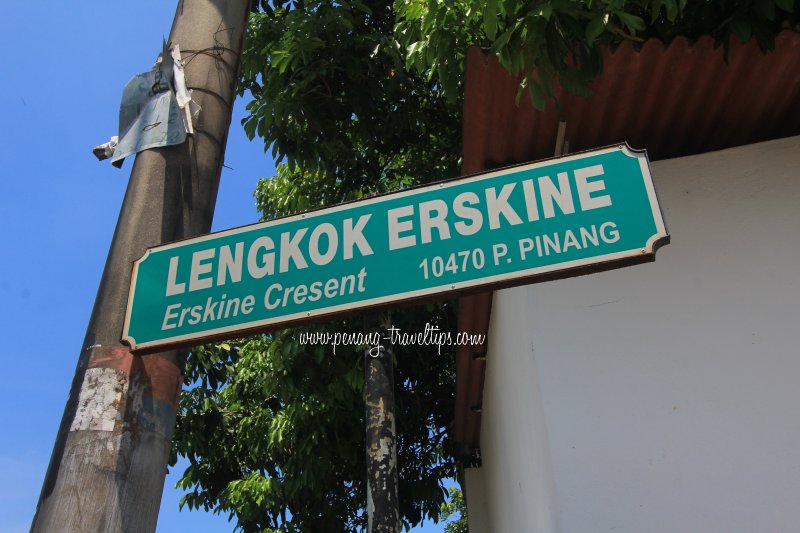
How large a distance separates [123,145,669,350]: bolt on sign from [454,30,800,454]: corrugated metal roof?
44.9 inches

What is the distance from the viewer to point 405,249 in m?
1.82

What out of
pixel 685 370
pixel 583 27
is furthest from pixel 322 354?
pixel 583 27

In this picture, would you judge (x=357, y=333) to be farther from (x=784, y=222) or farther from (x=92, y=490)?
(x=92, y=490)

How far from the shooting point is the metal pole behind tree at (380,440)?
155 cm

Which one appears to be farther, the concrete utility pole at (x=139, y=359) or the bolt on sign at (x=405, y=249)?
the bolt on sign at (x=405, y=249)

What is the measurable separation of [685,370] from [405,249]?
1.62m

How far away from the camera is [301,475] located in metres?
6.56

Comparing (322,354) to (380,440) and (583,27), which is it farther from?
(380,440)

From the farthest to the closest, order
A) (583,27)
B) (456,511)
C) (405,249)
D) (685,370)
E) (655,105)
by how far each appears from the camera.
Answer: (456,511)
(655,105)
(685,370)
(583,27)
(405,249)

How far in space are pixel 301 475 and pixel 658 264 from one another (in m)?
4.54

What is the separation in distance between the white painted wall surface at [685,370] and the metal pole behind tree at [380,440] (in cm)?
127

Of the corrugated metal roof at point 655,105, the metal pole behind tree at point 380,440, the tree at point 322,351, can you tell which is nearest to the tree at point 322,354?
the tree at point 322,351
